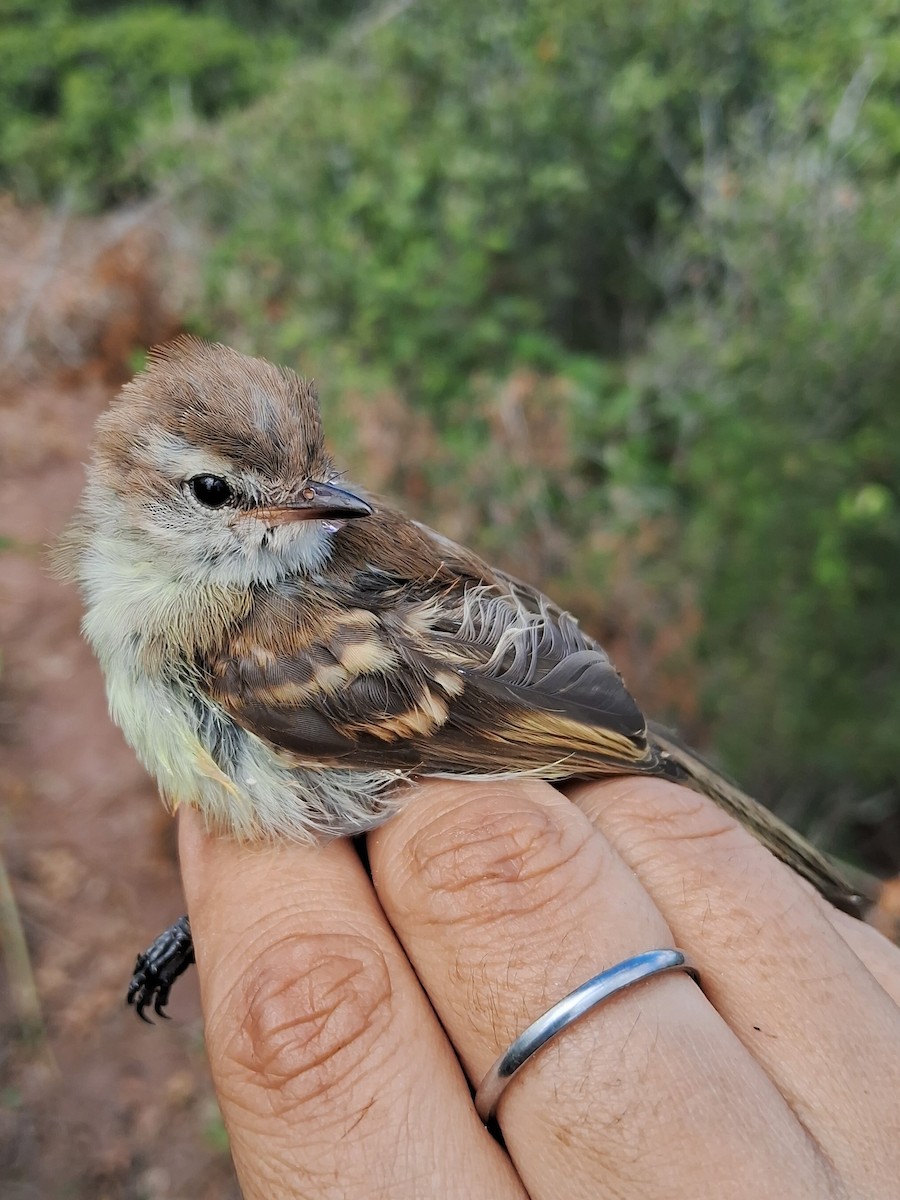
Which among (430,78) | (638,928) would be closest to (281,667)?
(638,928)

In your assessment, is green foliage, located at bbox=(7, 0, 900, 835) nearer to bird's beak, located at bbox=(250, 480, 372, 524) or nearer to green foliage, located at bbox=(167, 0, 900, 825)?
green foliage, located at bbox=(167, 0, 900, 825)

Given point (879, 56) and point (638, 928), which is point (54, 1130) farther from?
point (879, 56)

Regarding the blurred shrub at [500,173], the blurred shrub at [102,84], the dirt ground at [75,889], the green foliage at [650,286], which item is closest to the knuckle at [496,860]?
the dirt ground at [75,889]

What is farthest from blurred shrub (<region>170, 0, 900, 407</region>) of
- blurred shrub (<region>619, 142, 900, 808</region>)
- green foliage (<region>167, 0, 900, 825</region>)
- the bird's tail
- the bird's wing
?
the bird's tail

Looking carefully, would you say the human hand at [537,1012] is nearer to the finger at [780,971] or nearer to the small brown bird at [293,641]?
the finger at [780,971]

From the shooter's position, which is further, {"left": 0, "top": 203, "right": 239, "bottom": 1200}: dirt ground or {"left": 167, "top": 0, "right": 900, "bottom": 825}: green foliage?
{"left": 167, "top": 0, "right": 900, "bottom": 825}: green foliage

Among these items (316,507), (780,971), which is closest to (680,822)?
(780,971)
